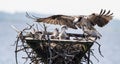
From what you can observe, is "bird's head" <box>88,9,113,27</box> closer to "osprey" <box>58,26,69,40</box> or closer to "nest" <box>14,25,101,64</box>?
"osprey" <box>58,26,69,40</box>

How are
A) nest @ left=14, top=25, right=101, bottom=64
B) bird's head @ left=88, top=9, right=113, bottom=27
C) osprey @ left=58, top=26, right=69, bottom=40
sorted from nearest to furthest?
nest @ left=14, top=25, right=101, bottom=64
osprey @ left=58, top=26, right=69, bottom=40
bird's head @ left=88, top=9, right=113, bottom=27

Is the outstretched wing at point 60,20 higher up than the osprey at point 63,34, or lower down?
higher up

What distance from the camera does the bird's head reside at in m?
7.50

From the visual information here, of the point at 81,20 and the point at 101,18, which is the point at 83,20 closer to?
the point at 81,20

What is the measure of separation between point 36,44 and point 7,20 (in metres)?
106

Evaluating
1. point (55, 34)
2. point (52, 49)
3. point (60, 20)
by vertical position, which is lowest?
point (52, 49)

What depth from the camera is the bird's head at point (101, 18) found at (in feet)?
24.6

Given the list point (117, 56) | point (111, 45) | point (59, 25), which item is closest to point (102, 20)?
point (59, 25)

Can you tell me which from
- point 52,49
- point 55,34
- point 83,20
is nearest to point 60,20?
point 55,34

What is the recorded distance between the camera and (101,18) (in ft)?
25.0

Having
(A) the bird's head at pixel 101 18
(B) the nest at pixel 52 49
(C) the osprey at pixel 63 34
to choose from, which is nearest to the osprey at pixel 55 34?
(C) the osprey at pixel 63 34

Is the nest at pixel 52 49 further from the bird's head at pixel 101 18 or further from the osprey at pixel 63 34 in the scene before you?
the bird's head at pixel 101 18

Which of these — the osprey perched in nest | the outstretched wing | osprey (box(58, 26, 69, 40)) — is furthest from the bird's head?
osprey (box(58, 26, 69, 40))

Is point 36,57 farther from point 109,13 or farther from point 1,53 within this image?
point 1,53
